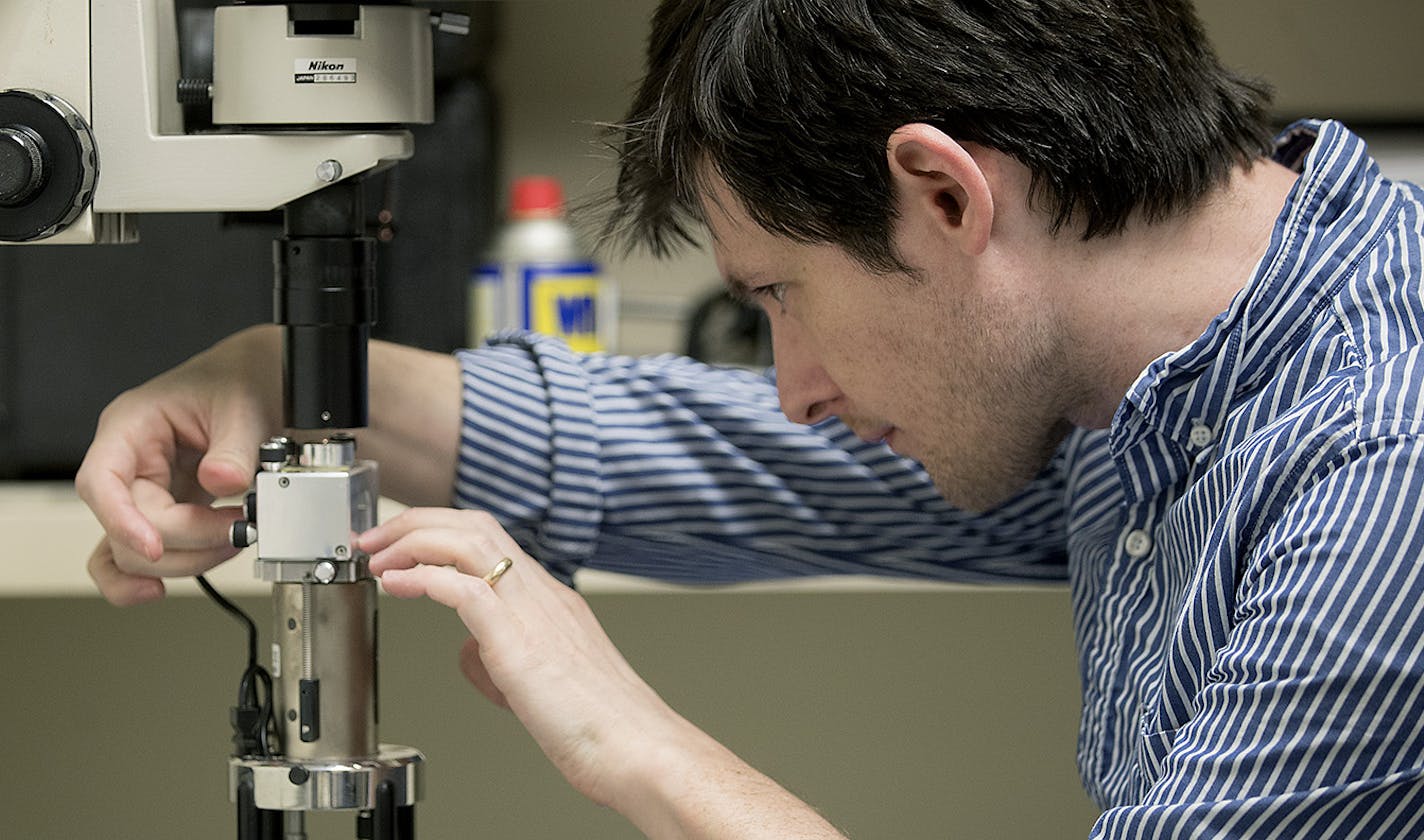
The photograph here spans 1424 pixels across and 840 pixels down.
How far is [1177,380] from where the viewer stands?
2.41 ft

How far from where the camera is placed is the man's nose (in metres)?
0.81

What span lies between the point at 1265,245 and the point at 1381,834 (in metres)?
0.30

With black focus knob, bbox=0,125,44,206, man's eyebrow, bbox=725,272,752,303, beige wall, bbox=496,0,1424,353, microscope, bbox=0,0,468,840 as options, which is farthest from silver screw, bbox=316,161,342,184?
beige wall, bbox=496,0,1424,353

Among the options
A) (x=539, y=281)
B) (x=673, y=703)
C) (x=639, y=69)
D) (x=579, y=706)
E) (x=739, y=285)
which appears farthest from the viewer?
(x=673, y=703)

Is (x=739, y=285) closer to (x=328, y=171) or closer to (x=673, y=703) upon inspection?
(x=328, y=171)

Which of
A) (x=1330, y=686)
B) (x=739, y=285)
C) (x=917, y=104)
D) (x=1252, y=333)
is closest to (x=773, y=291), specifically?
(x=739, y=285)

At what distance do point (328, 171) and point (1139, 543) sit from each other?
1.47ft

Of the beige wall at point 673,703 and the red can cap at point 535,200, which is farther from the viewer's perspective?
the beige wall at point 673,703

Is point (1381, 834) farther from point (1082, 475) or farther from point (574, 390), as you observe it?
point (574, 390)

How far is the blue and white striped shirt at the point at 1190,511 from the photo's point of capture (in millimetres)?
584

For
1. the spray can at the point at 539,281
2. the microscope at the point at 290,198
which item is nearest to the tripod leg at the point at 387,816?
the microscope at the point at 290,198

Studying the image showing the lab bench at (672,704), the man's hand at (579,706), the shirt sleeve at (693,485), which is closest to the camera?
the man's hand at (579,706)

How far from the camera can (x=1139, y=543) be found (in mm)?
816

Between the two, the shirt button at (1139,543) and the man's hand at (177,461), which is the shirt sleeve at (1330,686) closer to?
the shirt button at (1139,543)
